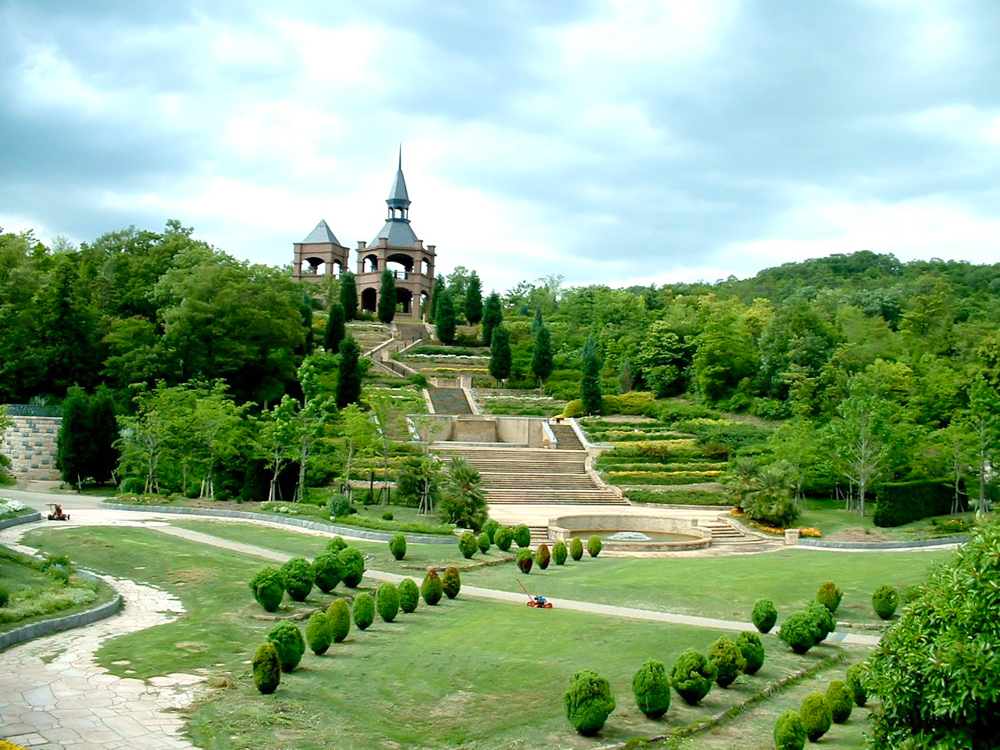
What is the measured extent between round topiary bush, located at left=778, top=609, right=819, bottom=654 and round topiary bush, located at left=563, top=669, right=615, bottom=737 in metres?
5.03

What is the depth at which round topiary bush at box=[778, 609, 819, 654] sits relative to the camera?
43.3ft

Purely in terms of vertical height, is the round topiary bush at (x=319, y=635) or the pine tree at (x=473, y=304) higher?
the pine tree at (x=473, y=304)

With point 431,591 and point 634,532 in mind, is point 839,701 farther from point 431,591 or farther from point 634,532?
point 634,532

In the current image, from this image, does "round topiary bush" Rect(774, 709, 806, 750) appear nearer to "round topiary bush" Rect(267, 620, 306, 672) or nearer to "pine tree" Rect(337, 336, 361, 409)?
"round topiary bush" Rect(267, 620, 306, 672)

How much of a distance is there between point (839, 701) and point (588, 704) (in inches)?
121

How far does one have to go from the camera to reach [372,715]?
9719 millimetres

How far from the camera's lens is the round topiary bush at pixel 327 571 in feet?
51.2

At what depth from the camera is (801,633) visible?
13172 millimetres

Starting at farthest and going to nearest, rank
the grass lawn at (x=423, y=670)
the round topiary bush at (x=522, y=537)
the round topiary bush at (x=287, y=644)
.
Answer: the round topiary bush at (x=522, y=537) → the round topiary bush at (x=287, y=644) → the grass lawn at (x=423, y=670)

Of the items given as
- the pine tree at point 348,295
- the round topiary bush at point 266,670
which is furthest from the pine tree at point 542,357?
the round topiary bush at point 266,670

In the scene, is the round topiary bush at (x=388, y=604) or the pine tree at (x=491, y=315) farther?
the pine tree at (x=491, y=315)

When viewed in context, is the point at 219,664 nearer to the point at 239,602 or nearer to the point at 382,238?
the point at 239,602

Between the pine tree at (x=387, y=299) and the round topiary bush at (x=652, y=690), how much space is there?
62.5 meters

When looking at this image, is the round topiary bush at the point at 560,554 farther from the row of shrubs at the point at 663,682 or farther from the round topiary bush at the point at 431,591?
the row of shrubs at the point at 663,682
